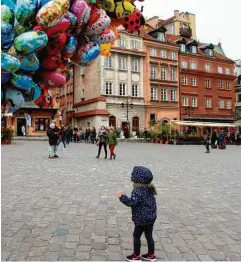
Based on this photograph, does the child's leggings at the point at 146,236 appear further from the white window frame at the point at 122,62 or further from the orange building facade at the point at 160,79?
the orange building facade at the point at 160,79

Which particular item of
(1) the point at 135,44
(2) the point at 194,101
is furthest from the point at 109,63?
(2) the point at 194,101

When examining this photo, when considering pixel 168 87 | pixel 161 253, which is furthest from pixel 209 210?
pixel 168 87

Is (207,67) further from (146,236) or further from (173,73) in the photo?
(146,236)

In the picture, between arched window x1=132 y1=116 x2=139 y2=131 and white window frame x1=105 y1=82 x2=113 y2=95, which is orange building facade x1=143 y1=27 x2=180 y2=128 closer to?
arched window x1=132 y1=116 x2=139 y2=131

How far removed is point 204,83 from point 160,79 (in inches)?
349

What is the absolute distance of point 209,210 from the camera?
276 inches

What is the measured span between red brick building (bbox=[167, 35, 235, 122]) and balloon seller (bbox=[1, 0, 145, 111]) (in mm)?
48858

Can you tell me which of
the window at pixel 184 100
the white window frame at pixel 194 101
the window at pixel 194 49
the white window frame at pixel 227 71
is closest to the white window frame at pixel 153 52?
the window at pixel 184 100

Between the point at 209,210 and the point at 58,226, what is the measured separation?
2982 millimetres

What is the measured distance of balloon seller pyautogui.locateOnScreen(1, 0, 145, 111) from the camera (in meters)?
3.03

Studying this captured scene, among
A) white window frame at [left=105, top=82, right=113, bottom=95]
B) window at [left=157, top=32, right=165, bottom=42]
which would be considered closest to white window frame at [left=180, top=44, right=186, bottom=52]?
window at [left=157, top=32, right=165, bottom=42]

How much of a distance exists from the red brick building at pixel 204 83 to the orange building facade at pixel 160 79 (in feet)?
4.35

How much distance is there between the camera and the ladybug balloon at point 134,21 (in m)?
4.03

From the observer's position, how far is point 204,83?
56.4 metres
